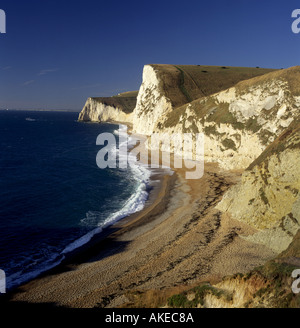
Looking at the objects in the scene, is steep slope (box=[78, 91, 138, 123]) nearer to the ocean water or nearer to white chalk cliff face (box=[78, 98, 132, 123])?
white chalk cliff face (box=[78, 98, 132, 123])

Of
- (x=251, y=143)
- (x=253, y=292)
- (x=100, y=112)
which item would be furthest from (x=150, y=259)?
(x=100, y=112)

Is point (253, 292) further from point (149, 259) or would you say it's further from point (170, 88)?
point (170, 88)

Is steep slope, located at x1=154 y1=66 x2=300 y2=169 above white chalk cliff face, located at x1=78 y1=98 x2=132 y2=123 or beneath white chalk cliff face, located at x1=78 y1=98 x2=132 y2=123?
beneath

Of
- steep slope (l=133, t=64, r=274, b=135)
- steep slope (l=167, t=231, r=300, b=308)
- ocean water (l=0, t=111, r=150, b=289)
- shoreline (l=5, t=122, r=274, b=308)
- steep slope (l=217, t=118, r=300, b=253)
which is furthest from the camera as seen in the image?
steep slope (l=133, t=64, r=274, b=135)

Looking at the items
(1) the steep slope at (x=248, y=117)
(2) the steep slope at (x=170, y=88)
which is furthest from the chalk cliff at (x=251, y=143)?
(2) the steep slope at (x=170, y=88)

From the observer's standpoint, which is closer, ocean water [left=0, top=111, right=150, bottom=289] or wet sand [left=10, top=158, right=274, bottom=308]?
Answer: wet sand [left=10, top=158, right=274, bottom=308]

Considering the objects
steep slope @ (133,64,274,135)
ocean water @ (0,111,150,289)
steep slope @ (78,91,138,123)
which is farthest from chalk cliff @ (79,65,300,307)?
steep slope @ (78,91,138,123)

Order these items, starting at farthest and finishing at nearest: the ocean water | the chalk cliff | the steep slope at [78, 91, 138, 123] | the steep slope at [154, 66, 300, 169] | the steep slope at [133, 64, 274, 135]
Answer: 1. the steep slope at [78, 91, 138, 123]
2. the steep slope at [133, 64, 274, 135]
3. the steep slope at [154, 66, 300, 169]
4. the ocean water
5. the chalk cliff
